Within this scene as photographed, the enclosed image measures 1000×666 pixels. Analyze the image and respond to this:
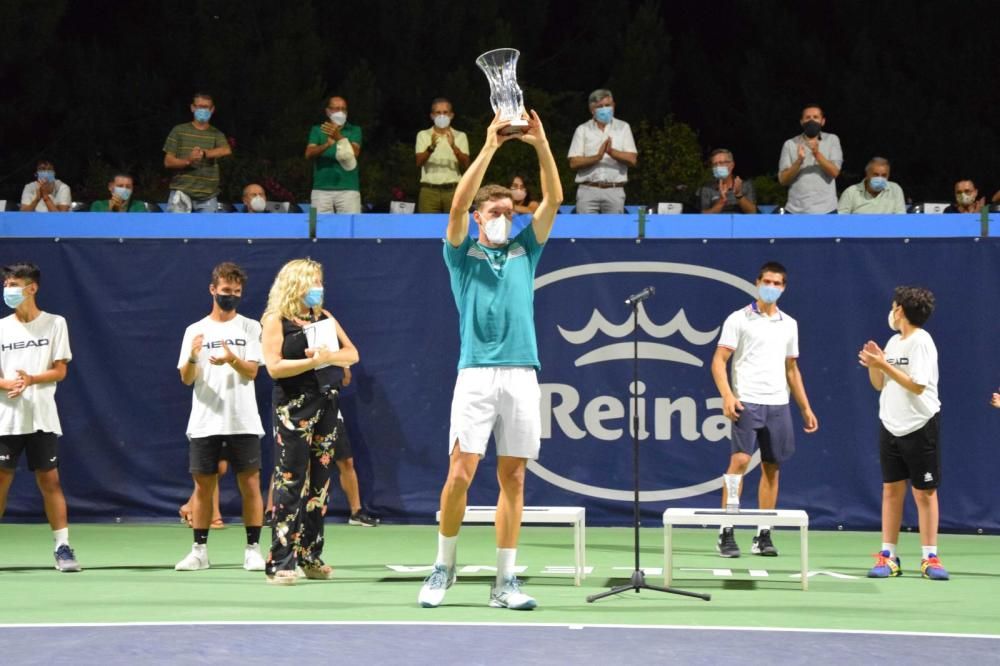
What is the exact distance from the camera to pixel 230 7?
2205cm

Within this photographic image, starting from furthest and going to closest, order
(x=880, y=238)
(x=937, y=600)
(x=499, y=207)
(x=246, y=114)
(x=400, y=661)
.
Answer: (x=246, y=114) < (x=880, y=238) < (x=937, y=600) < (x=499, y=207) < (x=400, y=661)

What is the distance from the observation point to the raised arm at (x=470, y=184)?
7168 mm

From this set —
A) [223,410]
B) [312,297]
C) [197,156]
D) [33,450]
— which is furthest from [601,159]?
[33,450]

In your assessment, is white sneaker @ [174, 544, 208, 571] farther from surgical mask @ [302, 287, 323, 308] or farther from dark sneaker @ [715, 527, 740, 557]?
dark sneaker @ [715, 527, 740, 557]

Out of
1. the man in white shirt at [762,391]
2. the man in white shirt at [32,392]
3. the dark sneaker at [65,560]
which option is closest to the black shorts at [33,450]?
the man in white shirt at [32,392]

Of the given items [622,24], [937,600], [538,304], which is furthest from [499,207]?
[622,24]

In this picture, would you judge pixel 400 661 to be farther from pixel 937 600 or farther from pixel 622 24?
pixel 622 24

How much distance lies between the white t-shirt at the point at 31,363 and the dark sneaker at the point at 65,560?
713 millimetres

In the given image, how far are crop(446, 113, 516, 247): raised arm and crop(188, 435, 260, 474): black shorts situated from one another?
261cm

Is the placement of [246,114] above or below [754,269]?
above

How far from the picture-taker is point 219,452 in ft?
31.3

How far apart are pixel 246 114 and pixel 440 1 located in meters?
3.30

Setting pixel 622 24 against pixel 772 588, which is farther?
pixel 622 24

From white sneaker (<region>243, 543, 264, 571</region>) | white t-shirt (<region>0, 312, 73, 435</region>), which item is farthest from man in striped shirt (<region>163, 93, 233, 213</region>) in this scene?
white sneaker (<region>243, 543, 264, 571</region>)
